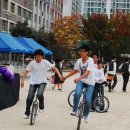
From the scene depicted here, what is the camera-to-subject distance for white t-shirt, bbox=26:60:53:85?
10.9m

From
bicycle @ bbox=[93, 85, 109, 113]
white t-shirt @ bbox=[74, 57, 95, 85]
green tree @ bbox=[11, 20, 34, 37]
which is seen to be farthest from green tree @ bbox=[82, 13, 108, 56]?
white t-shirt @ bbox=[74, 57, 95, 85]

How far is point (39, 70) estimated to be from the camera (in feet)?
35.9

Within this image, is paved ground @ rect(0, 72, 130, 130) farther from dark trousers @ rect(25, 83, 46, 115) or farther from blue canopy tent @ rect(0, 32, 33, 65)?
blue canopy tent @ rect(0, 32, 33, 65)

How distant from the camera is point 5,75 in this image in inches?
543

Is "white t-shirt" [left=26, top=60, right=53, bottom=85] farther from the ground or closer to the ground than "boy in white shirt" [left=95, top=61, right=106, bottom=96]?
farther from the ground

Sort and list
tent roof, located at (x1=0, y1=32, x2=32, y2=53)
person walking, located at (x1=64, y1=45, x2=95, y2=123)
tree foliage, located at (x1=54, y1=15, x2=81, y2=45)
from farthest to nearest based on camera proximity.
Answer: tree foliage, located at (x1=54, y1=15, x2=81, y2=45) → tent roof, located at (x1=0, y1=32, x2=32, y2=53) → person walking, located at (x1=64, y1=45, x2=95, y2=123)

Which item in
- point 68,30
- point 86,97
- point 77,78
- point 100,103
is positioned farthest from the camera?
point 68,30

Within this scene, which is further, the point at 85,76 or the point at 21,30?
the point at 21,30

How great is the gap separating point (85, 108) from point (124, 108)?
5290 millimetres

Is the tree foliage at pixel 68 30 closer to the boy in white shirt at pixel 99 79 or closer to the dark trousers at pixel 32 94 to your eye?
the boy in white shirt at pixel 99 79

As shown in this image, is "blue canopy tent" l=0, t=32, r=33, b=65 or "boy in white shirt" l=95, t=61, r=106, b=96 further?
"blue canopy tent" l=0, t=32, r=33, b=65

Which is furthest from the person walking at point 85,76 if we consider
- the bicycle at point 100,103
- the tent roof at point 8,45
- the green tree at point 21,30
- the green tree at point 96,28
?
the green tree at point 96,28

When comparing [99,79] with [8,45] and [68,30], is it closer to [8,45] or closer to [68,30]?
[8,45]

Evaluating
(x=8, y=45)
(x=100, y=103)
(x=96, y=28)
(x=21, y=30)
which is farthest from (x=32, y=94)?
(x=96, y=28)
